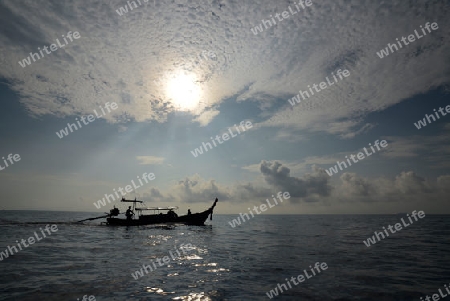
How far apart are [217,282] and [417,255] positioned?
18785mm

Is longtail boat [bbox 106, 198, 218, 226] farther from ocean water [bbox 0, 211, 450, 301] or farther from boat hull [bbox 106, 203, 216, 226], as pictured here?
ocean water [bbox 0, 211, 450, 301]

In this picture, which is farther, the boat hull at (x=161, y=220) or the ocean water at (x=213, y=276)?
the boat hull at (x=161, y=220)

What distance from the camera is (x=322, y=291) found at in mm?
11320

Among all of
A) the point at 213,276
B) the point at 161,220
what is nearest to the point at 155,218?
the point at 161,220

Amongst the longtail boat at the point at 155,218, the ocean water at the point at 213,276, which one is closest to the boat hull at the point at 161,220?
the longtail boat at the point at 155,218

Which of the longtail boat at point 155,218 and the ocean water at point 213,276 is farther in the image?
the longtail boat at point 155,218

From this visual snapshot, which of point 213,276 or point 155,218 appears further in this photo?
point 155,218

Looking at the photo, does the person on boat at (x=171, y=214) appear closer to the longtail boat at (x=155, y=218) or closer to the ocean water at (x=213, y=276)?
the longtail boat at (x=155, y=218)

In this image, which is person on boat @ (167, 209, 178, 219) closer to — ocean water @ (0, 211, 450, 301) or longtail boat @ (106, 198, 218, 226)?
longtail boat @ (106, 198, 218, 226)

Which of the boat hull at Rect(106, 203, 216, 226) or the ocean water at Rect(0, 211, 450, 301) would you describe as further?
the boat hull at Rect(106, 203, 216, 226)

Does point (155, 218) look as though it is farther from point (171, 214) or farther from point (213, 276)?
point (213, 276)

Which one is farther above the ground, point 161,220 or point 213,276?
point 161,220

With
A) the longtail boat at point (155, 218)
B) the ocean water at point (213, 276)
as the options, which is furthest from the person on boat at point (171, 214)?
the ocean water at point (213, 276)

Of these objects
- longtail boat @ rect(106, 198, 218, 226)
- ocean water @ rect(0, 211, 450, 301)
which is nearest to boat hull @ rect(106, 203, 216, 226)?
longtail boat @ rect(106, 198, 218, 226)
